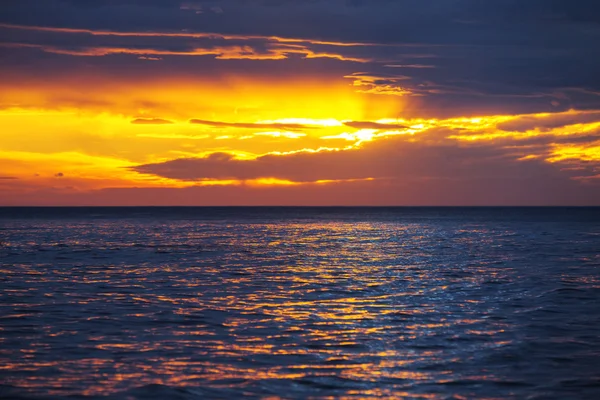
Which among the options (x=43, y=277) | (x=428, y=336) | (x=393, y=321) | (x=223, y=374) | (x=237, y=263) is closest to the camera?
(x=223, y=374)

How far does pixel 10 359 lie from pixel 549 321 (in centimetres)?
1574

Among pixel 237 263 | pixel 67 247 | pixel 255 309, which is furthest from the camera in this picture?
pixel 67 247

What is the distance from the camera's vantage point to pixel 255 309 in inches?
945

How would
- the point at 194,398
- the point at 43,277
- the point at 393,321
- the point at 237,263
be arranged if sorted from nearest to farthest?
the point at 194,398 < the point at 393,321 < the point at 43,277 < the point at 237,263

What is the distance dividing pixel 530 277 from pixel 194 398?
25.0 m

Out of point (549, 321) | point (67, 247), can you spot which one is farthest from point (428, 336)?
point (67, 247)

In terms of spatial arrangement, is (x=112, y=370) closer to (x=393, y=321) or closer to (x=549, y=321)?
(x=393, y=321)

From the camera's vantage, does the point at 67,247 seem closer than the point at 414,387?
No

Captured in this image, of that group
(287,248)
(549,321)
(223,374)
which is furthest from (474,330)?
(287,248)

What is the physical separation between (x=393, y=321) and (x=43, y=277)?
64.1ft

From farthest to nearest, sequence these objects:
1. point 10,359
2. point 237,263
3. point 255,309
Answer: point 237,263, point 255,309, point 10,359

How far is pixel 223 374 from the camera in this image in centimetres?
1520

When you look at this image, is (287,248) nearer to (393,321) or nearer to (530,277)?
(530,277)

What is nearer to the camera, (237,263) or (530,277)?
(530,277)
